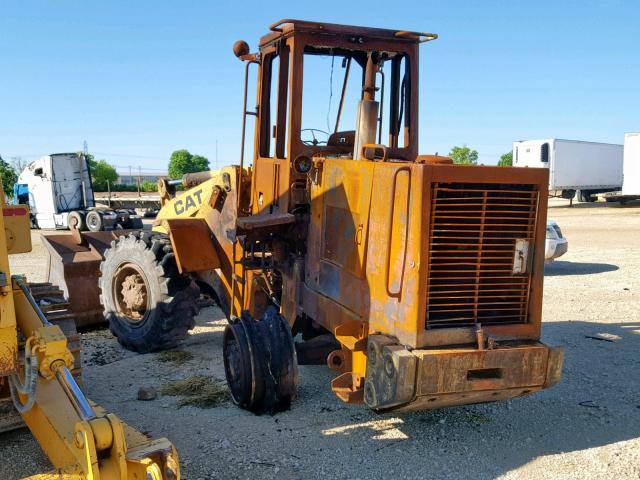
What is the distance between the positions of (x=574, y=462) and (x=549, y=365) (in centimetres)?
82

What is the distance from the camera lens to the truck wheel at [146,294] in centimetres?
661

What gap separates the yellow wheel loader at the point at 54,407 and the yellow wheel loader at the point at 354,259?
1.54 m

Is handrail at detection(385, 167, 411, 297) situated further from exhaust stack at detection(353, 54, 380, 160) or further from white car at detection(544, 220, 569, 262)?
white car at detection(544, 220, 569, 262)

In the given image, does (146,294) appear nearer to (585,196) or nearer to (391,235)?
(391,235)

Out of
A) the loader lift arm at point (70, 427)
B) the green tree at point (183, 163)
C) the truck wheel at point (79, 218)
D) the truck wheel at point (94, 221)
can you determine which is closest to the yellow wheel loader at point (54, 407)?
the loader lift arm at point (70, 427)

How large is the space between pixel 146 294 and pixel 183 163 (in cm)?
6516

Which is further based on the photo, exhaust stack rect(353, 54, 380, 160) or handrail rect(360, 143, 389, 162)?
exhaust stack rect(353, 54, 380, 160)

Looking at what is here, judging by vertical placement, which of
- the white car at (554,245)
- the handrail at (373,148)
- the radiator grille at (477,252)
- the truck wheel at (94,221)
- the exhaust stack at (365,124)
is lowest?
the truck wheel at (94,221)

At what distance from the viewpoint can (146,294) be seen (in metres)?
6.92

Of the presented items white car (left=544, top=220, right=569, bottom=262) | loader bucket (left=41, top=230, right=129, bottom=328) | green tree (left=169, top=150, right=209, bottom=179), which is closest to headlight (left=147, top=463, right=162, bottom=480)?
loader bucket (left=41, top=230, right=129, bottom=328)

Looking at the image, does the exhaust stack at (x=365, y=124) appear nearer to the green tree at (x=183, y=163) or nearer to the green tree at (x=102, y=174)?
the green tree at (x=102, y=174)

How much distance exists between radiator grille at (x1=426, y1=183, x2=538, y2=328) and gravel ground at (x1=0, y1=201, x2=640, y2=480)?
106cm

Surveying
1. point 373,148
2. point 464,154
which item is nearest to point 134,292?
point 373,148

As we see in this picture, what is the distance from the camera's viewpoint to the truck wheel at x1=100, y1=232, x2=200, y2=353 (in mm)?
6613
